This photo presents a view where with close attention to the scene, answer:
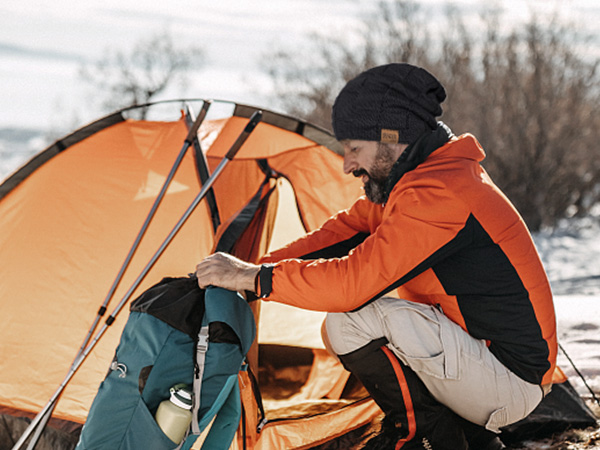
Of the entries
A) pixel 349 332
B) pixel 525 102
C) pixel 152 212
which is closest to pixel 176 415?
pixel 349 332

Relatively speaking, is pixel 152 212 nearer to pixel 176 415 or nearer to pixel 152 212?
pixel 152 212

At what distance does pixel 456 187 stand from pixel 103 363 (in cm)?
159

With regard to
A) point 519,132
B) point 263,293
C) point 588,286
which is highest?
point 519,132

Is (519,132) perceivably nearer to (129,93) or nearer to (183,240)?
(183,240)

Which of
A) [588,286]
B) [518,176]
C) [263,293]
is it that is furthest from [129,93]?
[263,293]

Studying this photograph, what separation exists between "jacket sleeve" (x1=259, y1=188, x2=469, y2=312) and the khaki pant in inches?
4.5

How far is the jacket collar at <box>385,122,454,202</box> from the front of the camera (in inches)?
77.9

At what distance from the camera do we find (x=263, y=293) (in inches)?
76.5

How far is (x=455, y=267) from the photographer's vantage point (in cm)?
194

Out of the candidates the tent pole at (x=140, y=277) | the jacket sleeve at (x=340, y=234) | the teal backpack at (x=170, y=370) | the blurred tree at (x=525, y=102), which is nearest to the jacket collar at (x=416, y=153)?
the jacket sleeve at (x=340, y=234)

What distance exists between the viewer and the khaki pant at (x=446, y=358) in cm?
194

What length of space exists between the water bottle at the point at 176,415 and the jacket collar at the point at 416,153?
91 cm

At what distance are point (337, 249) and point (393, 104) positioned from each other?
68cm

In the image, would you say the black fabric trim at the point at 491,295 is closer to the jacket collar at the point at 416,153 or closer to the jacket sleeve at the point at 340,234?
the jacket collar at the point at 416,153
